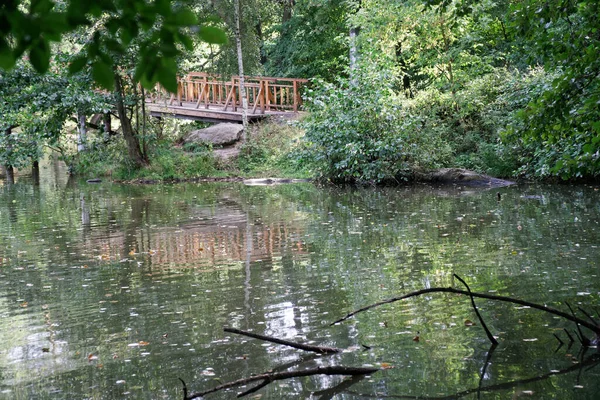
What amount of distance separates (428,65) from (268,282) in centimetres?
2055

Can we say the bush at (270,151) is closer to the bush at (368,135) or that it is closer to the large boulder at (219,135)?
the large boulder at (219,135)

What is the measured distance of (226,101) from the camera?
3017 centimetres

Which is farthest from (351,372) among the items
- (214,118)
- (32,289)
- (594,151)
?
(214,118)

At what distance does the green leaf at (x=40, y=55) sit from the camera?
6.70 ft

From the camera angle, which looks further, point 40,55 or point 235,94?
point 235,94

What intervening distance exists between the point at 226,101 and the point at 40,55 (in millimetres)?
28502

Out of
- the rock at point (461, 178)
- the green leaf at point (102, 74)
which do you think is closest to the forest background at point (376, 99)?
the rock at point (461, 178)

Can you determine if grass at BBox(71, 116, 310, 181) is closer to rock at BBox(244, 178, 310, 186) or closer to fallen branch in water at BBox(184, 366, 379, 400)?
rock at BBox(244, 178, 310, 186)

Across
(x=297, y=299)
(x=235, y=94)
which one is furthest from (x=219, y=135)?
(x=297, y=299)

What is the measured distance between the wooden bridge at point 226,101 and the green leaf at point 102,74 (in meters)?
27.8

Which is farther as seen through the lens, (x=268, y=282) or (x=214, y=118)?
(x=214, y=118)

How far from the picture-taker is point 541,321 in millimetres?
5930

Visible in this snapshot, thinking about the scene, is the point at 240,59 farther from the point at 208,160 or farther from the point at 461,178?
the point at 461,178

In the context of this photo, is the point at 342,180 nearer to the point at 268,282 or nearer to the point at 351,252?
the point at 351,252
